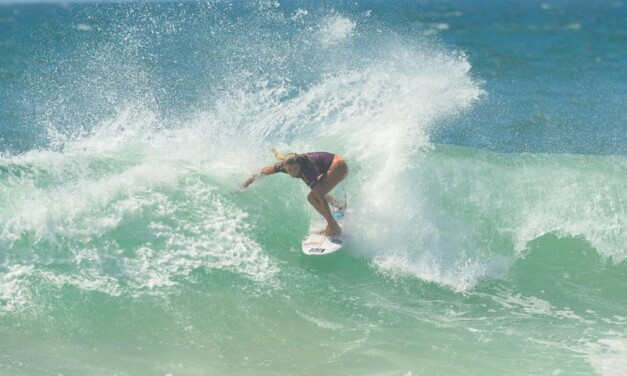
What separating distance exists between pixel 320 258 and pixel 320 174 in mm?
1130

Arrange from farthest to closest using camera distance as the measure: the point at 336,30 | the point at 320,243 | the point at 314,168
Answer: the point at 336,30
the point at 320,243
the point at 314,168

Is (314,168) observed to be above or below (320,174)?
above

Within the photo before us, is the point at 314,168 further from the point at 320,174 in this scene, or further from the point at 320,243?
the point at 320,243

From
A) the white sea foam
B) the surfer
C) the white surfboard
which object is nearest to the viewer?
the surfer

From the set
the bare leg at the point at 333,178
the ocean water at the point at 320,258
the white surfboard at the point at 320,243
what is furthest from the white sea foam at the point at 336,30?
the white surfboard at the point at 320,243

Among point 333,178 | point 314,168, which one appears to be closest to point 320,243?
point 333,178

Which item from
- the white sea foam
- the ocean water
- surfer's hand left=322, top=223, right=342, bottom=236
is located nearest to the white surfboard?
surfer's hand left=322, top=223, right=342, bottom=236

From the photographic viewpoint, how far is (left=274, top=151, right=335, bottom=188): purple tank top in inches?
395

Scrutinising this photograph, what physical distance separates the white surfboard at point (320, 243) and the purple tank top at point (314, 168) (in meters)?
0.79

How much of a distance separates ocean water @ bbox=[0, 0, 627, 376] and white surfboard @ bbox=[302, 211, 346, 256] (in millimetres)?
188

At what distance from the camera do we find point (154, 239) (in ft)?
33.4

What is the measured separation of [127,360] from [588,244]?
22.0 feet

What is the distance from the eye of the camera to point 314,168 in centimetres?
1013

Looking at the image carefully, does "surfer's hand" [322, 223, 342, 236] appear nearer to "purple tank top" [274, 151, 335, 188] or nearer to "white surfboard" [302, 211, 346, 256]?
"white surfboard" [302, 211, 346, 256]
